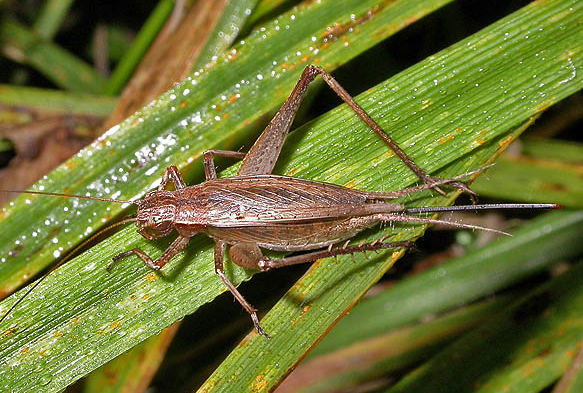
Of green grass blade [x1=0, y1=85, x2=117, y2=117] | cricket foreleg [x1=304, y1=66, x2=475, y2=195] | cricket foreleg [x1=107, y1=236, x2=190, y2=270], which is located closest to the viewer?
cricket foreleg [x1=304, y1=66, x2=475, y2=195]

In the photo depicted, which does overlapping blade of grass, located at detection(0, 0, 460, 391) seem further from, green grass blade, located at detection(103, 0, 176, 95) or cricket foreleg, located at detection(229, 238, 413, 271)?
green grass blade, located at detection(103, 0, 176, 95)

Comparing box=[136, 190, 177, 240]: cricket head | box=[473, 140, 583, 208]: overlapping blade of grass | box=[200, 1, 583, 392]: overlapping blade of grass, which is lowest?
box=[473, 140, 583, 208]: overlapping blade of grass

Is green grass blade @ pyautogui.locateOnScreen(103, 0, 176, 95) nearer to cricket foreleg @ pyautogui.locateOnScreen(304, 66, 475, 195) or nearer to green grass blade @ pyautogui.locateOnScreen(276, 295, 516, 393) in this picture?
cricket foreleg @ pyautogui.locateOnScreen(304, 66, 475, 195)

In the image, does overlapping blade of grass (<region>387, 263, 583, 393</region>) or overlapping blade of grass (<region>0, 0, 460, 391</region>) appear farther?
overlapping blade of grass (<region>387, 263, 583, 393</region>)

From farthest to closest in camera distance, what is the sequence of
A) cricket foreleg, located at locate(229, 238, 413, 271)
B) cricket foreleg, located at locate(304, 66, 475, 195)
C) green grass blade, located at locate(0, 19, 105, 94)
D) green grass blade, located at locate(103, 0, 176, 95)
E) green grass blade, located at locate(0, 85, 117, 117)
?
green grass blade, located at locate(0, 19, 105, 94) → green grass blade, located at locate(103, 0, 176, 95) → green grass blade, located at locate(0, 85, 117, 117) → cricket foreleg, located at locate(304, 66, 475, 195) → cricket foreleg, located at locate(229, 238, 413, 271)

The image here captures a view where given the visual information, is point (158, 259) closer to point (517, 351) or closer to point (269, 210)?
point (269, 210)

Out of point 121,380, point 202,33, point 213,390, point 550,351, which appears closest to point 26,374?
point 121,380

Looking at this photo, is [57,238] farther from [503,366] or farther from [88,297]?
[503,366]

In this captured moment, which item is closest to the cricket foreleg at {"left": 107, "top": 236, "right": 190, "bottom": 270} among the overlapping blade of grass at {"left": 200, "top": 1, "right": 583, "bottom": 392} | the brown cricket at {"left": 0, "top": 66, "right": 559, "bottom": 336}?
the brown cricket at {"left": 0, "top": 66, "right": 559, "bottom": 336}

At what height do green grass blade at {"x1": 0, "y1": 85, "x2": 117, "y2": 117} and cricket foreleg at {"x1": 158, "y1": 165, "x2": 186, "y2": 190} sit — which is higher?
green grass blade at {"x1": 0, "y1": 85, "x2": 117, "y2": 117}
